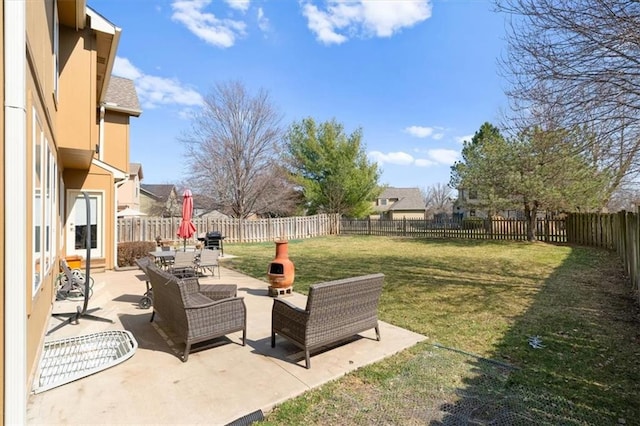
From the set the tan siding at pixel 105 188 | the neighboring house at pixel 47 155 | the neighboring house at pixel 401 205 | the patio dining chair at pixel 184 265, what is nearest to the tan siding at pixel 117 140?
the neighboring house at pixel 47 155

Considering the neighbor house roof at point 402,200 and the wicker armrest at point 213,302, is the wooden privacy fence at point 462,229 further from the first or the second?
the neighbor house roof at point 402,200

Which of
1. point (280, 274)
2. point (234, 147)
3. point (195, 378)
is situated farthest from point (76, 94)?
point (234, 147)

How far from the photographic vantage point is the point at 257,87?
23.8 metres

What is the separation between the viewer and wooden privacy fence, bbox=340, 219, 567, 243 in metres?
17.9

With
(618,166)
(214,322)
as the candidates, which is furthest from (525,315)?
(214,322)

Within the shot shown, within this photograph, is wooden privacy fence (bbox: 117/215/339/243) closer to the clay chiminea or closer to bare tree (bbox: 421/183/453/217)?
the clay chiminea

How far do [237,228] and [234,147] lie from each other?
6.14 meters

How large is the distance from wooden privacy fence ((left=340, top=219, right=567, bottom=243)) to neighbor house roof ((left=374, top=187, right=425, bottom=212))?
24.1 meters

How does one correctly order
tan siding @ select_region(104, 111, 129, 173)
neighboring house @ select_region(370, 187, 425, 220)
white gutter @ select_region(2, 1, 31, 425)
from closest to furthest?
1. white gutter @ select_region(2, 1, 31, 425)
2. tan siding @ select_region(104, 111, 129, 173)
3. neighboring house @ select_region(370, 187, 425, 220)

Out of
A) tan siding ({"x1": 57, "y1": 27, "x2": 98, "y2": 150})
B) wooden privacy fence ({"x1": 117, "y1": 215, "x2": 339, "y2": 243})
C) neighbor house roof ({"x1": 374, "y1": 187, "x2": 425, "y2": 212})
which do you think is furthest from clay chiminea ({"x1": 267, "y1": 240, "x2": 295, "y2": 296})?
neighbor house roof ({"x1": 374, "y1": 187, "x2": 425, "y2": 212})

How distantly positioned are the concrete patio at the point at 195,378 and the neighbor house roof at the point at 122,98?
32.1 feet

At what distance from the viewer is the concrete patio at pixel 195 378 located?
109 inches

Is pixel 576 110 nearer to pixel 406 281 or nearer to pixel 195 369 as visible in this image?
pixel 406 281

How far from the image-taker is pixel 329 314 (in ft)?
12.5
